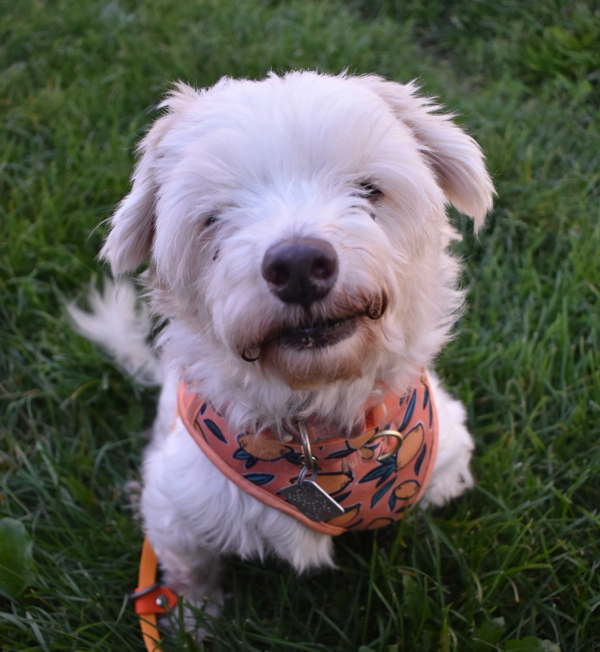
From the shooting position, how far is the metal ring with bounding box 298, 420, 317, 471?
1.88 metres

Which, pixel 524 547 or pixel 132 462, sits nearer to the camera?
pixel 524 547

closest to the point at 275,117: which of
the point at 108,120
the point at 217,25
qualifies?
the point at 108,120

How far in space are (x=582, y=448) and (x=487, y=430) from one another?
16.0 inches

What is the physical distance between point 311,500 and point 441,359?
1.33 meters

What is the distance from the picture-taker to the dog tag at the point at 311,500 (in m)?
1.97

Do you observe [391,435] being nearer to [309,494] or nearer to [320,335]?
[309,494]

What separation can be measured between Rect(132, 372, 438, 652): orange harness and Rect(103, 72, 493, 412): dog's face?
0.24m

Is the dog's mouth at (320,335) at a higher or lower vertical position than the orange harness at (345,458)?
higher

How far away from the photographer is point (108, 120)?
4219 millimetres

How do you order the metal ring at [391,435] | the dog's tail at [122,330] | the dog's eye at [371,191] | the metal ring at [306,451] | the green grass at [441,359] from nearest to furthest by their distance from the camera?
1. the dog's eye at [371,191]
2. the metal ring at [306,451]
3. the metal ring at [391,435]
4. the green grass at [441,359]
5. the dog's tail at [122,330]

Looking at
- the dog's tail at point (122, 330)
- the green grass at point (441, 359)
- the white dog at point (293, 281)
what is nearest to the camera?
the white dog at point (293, 281)

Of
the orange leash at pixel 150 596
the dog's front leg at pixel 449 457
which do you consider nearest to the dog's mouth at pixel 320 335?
the dog's front leg at pixel 449 457

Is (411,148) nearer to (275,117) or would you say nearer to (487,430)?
(275,117)

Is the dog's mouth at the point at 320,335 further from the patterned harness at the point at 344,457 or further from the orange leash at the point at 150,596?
the orange leash at the point at 150,596
